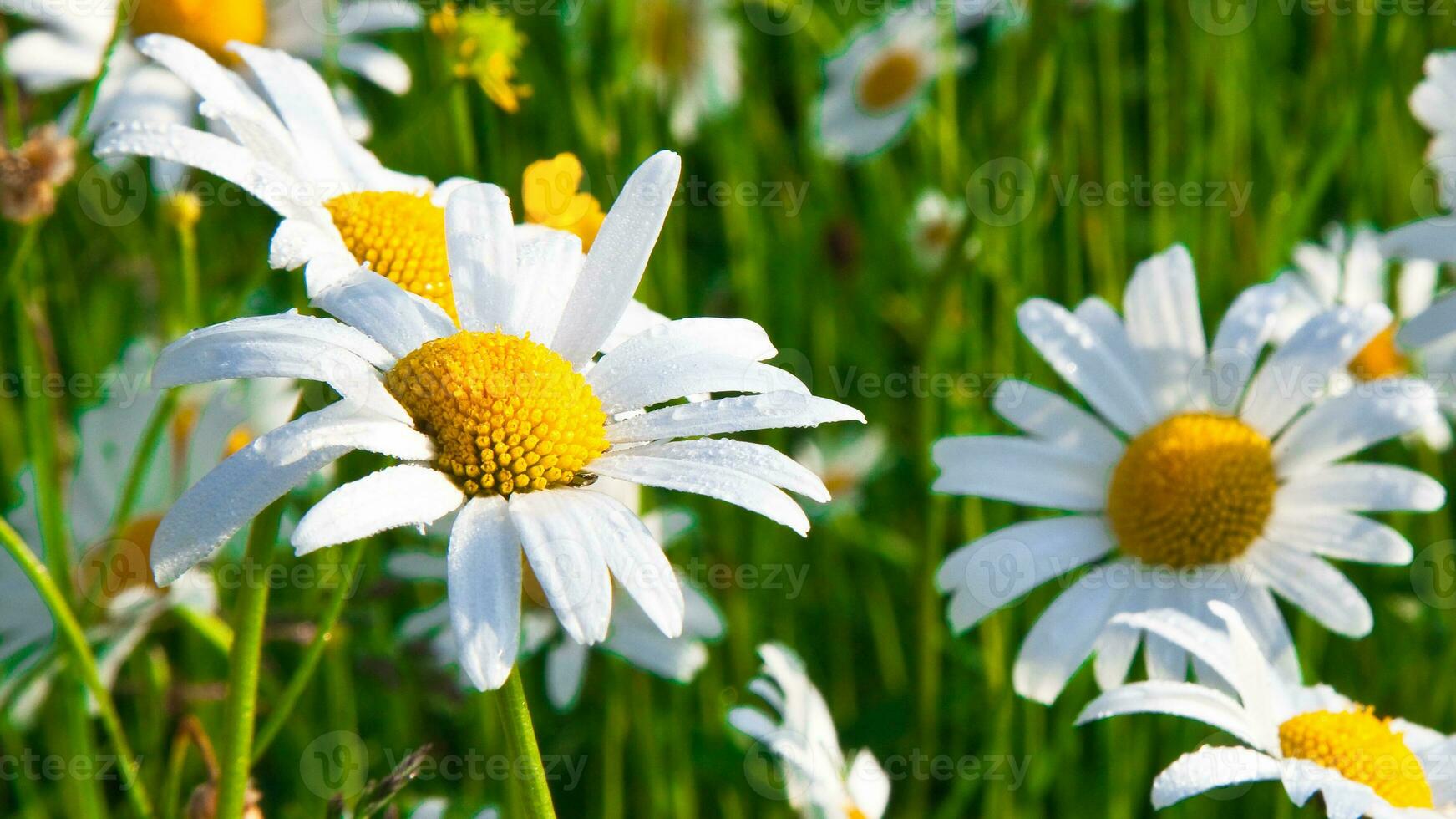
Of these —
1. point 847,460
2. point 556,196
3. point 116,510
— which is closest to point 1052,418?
point 556,196

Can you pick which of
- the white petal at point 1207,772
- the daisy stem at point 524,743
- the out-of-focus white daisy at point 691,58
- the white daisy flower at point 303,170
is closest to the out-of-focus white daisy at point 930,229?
the out-of-focus white daisy at point 691,58

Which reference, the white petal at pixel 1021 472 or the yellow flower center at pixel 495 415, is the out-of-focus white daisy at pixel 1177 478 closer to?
the white petal at pixel 1021 472

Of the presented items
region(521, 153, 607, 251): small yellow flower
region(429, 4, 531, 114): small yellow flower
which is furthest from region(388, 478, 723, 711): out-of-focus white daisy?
region(429, 4, 531, 114): small yellow flower

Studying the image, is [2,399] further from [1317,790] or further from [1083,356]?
[1317,790]

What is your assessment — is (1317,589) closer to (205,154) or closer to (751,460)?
(751,460)

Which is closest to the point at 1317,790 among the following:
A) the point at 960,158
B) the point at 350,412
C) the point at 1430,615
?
the point at 350,412

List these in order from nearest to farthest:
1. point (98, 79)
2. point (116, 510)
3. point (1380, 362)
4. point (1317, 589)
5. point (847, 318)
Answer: point (98, 79)
point (1317, 589)
point (116, 510)
point (1380, 362)
point (847, 318)
